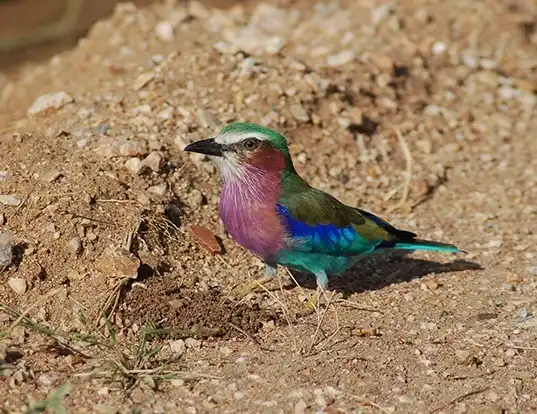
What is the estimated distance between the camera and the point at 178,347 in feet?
14.0

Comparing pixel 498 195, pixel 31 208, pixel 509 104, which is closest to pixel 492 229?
pixel 498 195

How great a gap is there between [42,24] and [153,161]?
5515 mm

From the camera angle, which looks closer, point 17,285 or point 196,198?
point 17,285

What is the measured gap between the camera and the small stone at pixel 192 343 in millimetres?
4316

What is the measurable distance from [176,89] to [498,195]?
7.28 feet

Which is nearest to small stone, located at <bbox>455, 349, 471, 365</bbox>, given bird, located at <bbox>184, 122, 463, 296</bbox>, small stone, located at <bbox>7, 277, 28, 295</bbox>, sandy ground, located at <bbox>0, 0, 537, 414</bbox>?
sandy ground, located at <bbox>0, 0, 537, 414</bbox>

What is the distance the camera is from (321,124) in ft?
20.7

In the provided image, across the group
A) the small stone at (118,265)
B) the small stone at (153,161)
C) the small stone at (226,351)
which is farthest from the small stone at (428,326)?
the small stone at (153,161)

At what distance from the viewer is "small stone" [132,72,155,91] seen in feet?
19.9

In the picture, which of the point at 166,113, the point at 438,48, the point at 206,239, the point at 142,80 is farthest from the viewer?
the point at 438,48

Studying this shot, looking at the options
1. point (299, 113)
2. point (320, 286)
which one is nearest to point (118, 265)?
point (320, 286)

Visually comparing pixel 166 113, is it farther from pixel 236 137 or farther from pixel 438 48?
pixel 438 48

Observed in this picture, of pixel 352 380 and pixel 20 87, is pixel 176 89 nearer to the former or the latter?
pixel 20 87

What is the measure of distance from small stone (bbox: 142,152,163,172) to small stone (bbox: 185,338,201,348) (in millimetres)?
1224
